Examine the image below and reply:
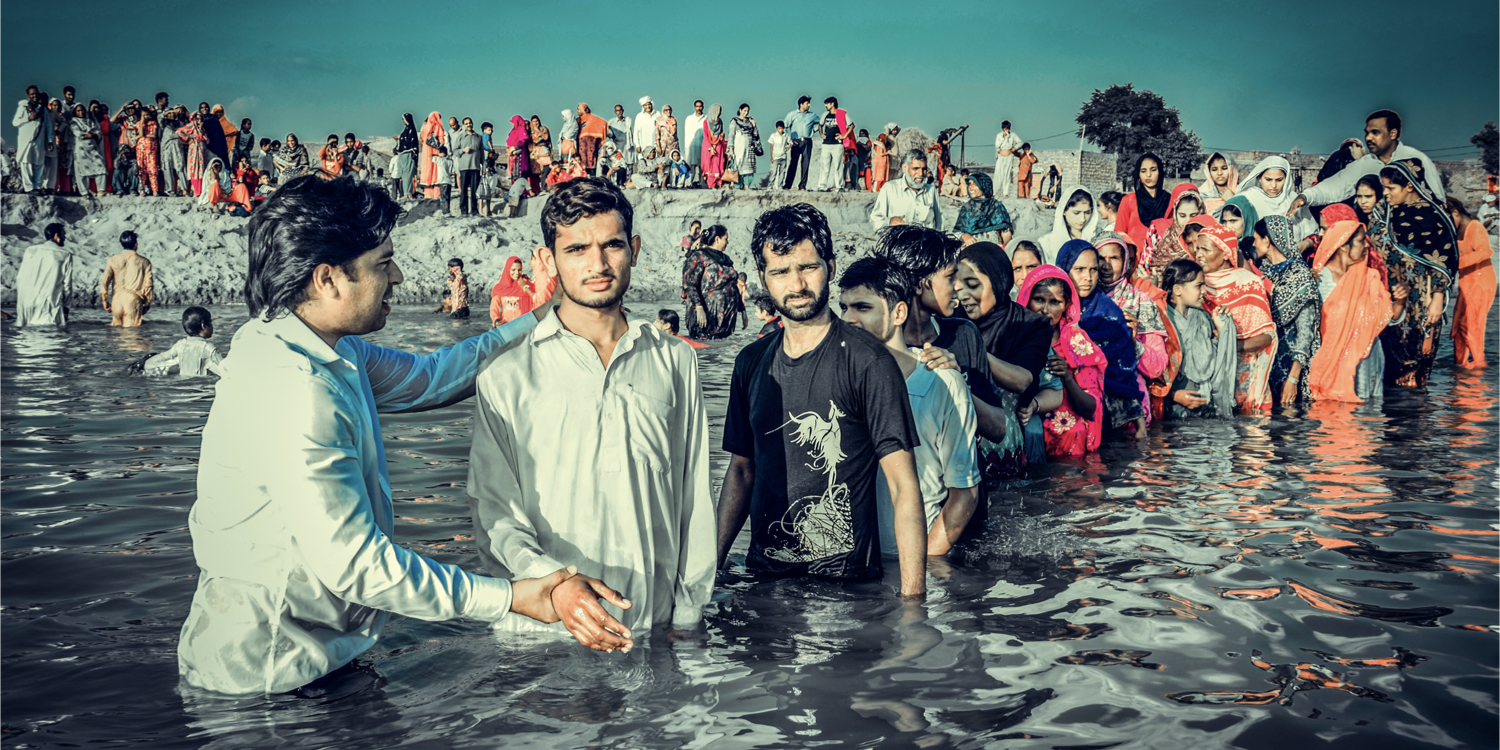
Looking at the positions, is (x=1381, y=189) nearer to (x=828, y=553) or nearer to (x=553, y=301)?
(x=828, y=553)

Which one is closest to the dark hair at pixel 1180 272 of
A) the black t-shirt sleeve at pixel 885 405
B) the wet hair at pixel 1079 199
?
the wet hair at pixel 1079 199

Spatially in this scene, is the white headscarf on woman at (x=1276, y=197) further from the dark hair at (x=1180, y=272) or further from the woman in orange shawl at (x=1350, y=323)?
the dark hair at (x=1180, y=272)

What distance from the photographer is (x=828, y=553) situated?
3.61 metres

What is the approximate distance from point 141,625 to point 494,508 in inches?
74.7

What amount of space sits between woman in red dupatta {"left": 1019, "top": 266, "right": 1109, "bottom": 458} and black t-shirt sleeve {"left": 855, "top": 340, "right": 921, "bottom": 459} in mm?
3338

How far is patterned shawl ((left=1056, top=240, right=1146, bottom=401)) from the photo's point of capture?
7.38 m

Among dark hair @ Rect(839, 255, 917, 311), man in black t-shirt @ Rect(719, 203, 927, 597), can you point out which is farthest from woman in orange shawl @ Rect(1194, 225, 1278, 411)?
man in black t-shirt @ Rect(719, 203, 927, 597)

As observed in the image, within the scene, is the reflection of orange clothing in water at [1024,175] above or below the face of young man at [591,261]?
above

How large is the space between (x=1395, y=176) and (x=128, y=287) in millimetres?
16518

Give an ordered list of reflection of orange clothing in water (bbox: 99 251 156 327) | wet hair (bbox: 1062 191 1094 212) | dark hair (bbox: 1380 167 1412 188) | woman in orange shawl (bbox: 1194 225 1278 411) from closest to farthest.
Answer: woman in orange shawl (bbox: 1194 225 1278 411), wet hair (bbox: 1062 191 1094 212), dark hair (bbox: 1380 167 1412 188), reflection of orange clothing in water (bbox: 99 251 156 327)

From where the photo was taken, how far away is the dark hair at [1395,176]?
1068 centimetres

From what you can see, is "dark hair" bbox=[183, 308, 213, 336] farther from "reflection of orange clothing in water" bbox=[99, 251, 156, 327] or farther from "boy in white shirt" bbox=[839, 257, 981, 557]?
"boy in white shirt" bbox=[839, 257, 981, 557]

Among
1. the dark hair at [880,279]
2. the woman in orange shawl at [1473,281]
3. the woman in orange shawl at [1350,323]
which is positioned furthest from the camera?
the woman in orange shawl at [1473,281]

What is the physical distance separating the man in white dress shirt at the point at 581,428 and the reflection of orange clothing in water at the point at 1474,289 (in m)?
12.5
